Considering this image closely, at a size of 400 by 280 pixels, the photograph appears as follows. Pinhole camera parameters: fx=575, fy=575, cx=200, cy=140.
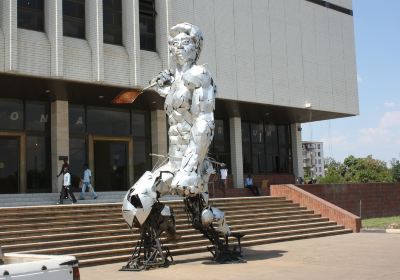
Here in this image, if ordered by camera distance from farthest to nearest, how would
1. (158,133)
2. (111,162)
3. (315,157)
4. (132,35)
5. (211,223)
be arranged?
1. (315,157)
2. (158,133)
3. (111,162)
4. (132,35)
5. (211,223)

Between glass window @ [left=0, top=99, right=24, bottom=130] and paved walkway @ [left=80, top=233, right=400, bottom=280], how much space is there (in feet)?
38.2

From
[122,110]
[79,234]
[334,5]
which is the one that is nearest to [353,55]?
[334,5]

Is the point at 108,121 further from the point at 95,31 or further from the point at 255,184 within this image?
the point at 255,184

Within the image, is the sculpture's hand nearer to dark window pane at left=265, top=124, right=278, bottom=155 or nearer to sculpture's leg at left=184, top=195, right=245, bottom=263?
sculpture's leg at left=184, top=195, right=245, bottom=263

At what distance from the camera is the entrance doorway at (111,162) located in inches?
957

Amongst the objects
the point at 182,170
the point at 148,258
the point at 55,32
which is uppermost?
the point at 55,32

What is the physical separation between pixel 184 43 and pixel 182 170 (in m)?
2.67

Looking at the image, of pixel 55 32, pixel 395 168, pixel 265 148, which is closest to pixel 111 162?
pixel 55 32

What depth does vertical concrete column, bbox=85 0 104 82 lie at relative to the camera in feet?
67.5

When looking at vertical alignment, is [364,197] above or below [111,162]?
below

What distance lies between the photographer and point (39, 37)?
763 inches

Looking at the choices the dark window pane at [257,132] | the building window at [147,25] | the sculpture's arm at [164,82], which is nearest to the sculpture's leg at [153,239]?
the sculpture's arm at [164,82]

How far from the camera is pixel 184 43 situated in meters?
11.2

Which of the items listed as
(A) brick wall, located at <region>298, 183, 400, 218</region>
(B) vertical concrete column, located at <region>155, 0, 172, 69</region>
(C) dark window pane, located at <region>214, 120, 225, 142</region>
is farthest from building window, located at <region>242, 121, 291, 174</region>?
(B) vertical concrete column, located at <region>155, 0, 172, 69</region>
